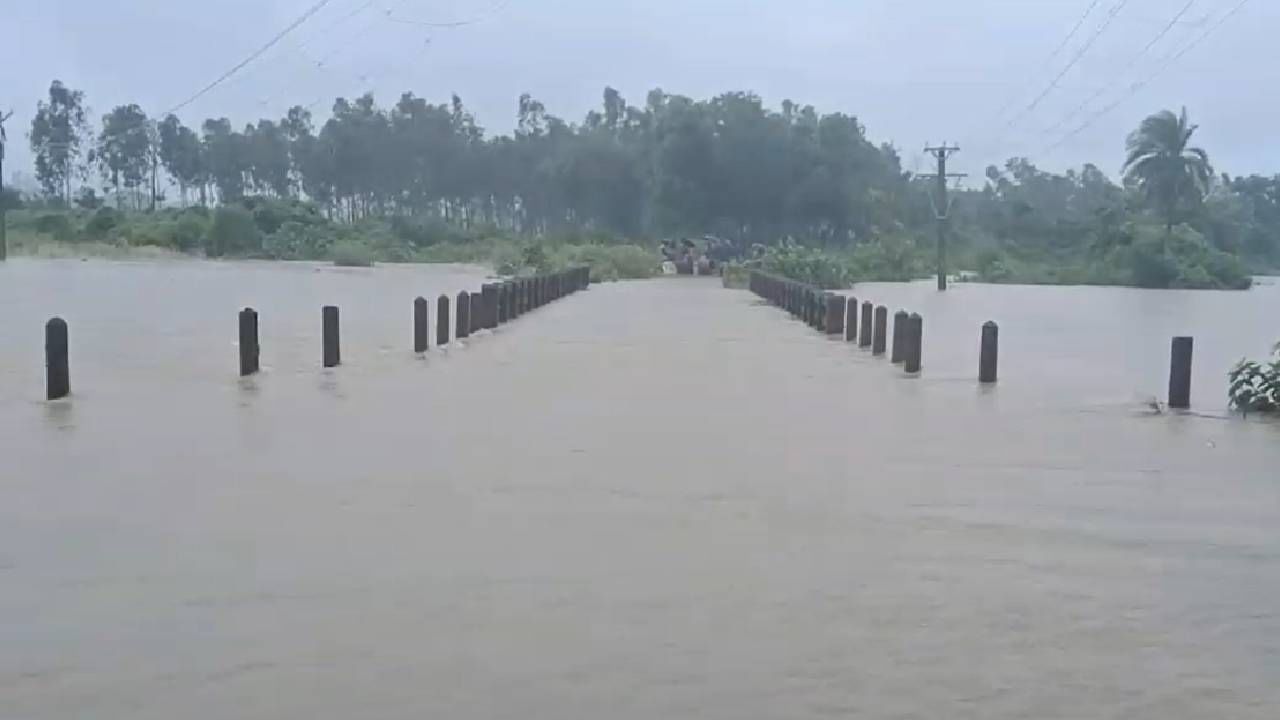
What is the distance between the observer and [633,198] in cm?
10650

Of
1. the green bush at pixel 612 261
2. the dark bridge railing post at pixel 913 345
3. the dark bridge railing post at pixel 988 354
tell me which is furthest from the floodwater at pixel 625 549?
the green bush at pixel 612 261

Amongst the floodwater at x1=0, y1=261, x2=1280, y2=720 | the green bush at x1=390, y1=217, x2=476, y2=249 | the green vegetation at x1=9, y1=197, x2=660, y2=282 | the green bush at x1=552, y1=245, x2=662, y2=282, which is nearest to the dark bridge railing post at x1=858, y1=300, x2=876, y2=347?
the floodwater at x1=0, y1=261, x2=1280, y2=720

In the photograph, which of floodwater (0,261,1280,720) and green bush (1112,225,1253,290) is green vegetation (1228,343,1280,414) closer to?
Answer: floodwater (0,261,1280,720)

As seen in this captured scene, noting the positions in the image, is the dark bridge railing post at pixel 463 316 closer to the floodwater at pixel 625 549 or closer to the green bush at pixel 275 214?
the floodwater at pixel 625 549

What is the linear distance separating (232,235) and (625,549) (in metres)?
98.4

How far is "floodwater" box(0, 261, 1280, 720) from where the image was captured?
6.54m

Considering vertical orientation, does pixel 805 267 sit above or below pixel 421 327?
above

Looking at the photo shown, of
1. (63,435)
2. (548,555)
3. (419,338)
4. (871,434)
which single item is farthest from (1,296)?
(548,555)

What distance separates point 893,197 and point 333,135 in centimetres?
4784

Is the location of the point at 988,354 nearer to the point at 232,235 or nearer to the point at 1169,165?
the point at 1169,165

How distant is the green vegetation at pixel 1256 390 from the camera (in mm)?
17078

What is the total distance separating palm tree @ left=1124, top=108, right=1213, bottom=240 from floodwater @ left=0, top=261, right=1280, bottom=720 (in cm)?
6897

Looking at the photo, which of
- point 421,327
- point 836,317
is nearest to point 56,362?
point 421,327

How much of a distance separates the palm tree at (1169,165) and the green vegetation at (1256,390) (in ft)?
230
